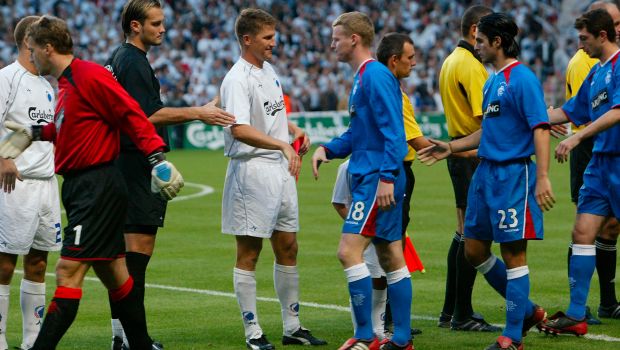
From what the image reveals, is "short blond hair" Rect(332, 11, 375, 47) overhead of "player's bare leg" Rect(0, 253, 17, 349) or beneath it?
overhead

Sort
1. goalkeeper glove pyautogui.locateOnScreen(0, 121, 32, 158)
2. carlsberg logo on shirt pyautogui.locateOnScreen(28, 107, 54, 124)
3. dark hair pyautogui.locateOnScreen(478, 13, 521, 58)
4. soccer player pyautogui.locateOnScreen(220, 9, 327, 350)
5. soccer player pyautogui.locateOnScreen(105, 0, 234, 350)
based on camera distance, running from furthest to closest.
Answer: soccer player pyautogui.locateOnScreen(220, 9, 327, 350)
carlsberg logo on shirt pyautogui.locateOnScreen(28, 107, 54, 124)
soccer player pyautogui.locateOnScreen(105, 0, 234, 350)
dark hair pyautogui.locateOnScreen(478, 13, 521, 58)
goalkeeper glove pyautogui.locateOnScreen(0, 121, 32, 158)

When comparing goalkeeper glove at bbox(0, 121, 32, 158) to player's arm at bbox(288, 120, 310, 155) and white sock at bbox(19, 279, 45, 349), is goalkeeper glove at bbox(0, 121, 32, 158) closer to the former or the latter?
white sock at bbox(19, 279, 45, 349)

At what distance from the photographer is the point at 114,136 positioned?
6.93 m

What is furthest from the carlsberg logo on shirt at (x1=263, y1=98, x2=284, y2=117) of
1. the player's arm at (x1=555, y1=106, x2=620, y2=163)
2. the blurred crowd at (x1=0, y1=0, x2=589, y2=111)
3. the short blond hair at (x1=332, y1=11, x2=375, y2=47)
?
the blurred crowd at (x1=0, y1=0, x2=589, y2=111)

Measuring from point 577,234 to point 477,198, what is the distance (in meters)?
1.09

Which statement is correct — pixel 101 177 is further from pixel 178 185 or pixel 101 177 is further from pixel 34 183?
pixel 34 183

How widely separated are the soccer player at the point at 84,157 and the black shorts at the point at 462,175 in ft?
9.82

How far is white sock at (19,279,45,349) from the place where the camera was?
309 inches

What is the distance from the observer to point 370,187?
24.4 feet

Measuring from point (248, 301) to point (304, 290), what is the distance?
8.50ft

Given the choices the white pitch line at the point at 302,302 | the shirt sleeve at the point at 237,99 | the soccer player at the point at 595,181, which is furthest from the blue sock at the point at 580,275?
the shirt sleeve at the point at 237,99

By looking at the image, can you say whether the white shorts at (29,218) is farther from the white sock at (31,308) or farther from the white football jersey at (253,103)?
the white football jersey at (253,103)

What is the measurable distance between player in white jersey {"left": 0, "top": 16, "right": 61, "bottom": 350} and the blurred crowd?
2757cm

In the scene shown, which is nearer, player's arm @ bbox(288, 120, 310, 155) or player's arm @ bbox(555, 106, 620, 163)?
player's arm @ bbox(555, 106, 620, 163)
